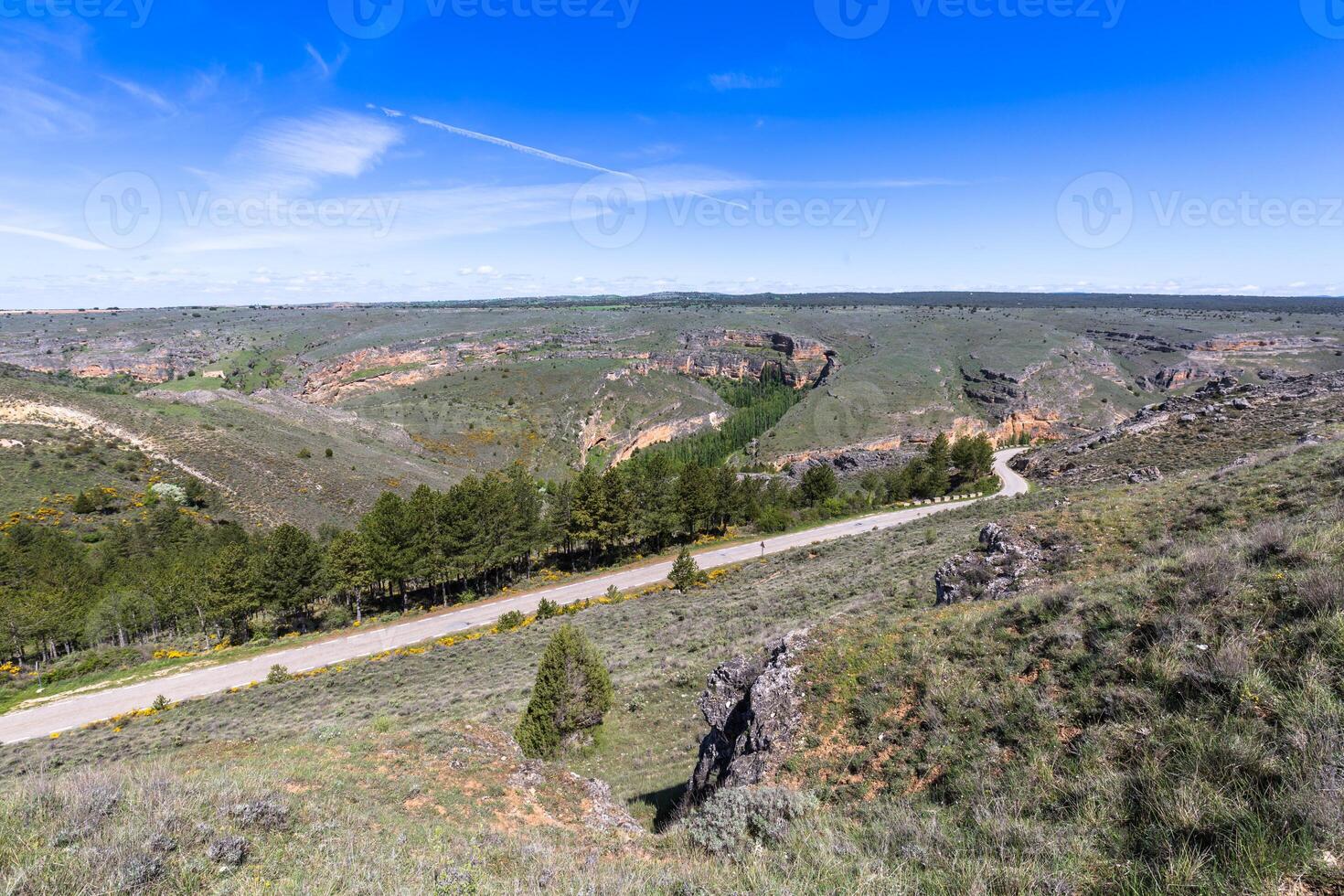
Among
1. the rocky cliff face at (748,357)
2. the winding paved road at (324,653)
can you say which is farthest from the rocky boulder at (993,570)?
the rocky cliff face at (748,357)

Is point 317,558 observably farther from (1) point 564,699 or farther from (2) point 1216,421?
(2) point 1216,421

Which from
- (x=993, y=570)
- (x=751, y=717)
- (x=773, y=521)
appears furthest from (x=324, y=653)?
(x=773, y=521)

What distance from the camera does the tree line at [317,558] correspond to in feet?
113

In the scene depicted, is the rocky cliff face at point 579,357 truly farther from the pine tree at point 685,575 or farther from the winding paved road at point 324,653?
the pine tree at point 685,575

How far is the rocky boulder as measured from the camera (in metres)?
13.3

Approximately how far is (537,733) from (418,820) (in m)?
5.84

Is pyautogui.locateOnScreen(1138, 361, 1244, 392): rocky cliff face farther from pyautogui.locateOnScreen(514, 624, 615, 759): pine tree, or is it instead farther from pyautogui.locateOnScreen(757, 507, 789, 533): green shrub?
pyautogui.locateOnScreen(514, 624, 615, 759): pine tree

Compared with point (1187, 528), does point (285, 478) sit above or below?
below

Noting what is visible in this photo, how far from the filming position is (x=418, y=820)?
8250 mm

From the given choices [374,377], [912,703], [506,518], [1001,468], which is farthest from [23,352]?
[1001,468]

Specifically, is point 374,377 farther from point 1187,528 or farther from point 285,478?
point 1187,528

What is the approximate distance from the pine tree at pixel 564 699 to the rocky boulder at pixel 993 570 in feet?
32.9

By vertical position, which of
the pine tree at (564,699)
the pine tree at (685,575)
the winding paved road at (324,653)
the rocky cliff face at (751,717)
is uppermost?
the rocky cliff face at (751,717)

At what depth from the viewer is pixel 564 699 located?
1409 cm
